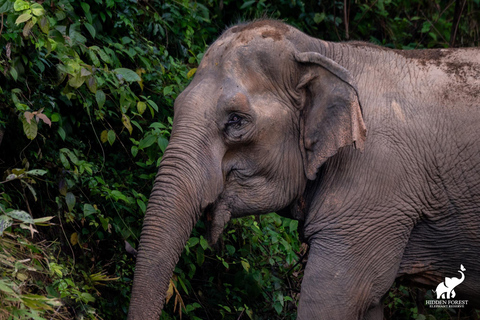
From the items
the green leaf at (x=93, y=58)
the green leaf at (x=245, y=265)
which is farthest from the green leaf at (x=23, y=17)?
the green leaf at (x=245, y=265)

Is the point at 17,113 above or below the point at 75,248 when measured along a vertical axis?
above

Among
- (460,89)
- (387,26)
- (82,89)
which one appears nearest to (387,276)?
(460,89)

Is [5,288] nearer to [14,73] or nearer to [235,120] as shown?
[235,120]

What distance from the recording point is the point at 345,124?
137 inches

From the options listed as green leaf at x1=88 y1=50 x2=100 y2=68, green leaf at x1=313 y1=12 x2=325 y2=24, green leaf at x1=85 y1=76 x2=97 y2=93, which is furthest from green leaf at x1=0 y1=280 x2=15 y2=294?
green leaf at x1=313 y1=12 x2=325 y2=24

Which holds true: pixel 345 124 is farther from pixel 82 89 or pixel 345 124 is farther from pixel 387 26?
pixel 387 26

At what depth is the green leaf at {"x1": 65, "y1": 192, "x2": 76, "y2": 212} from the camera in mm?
4074

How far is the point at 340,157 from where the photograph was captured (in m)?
3.64

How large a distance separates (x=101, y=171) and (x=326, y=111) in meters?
1.73

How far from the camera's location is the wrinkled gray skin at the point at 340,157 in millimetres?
3469

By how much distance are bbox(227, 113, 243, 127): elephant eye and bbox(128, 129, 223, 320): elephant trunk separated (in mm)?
182

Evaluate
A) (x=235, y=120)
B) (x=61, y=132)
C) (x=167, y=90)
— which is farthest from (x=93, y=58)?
(x=235, y=120)

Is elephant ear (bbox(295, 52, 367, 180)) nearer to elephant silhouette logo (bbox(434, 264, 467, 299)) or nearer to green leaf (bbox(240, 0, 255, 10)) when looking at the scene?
elephant silhouette logo (bbox(434, 264, 467, 299))

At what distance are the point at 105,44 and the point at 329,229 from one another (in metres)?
2.44
